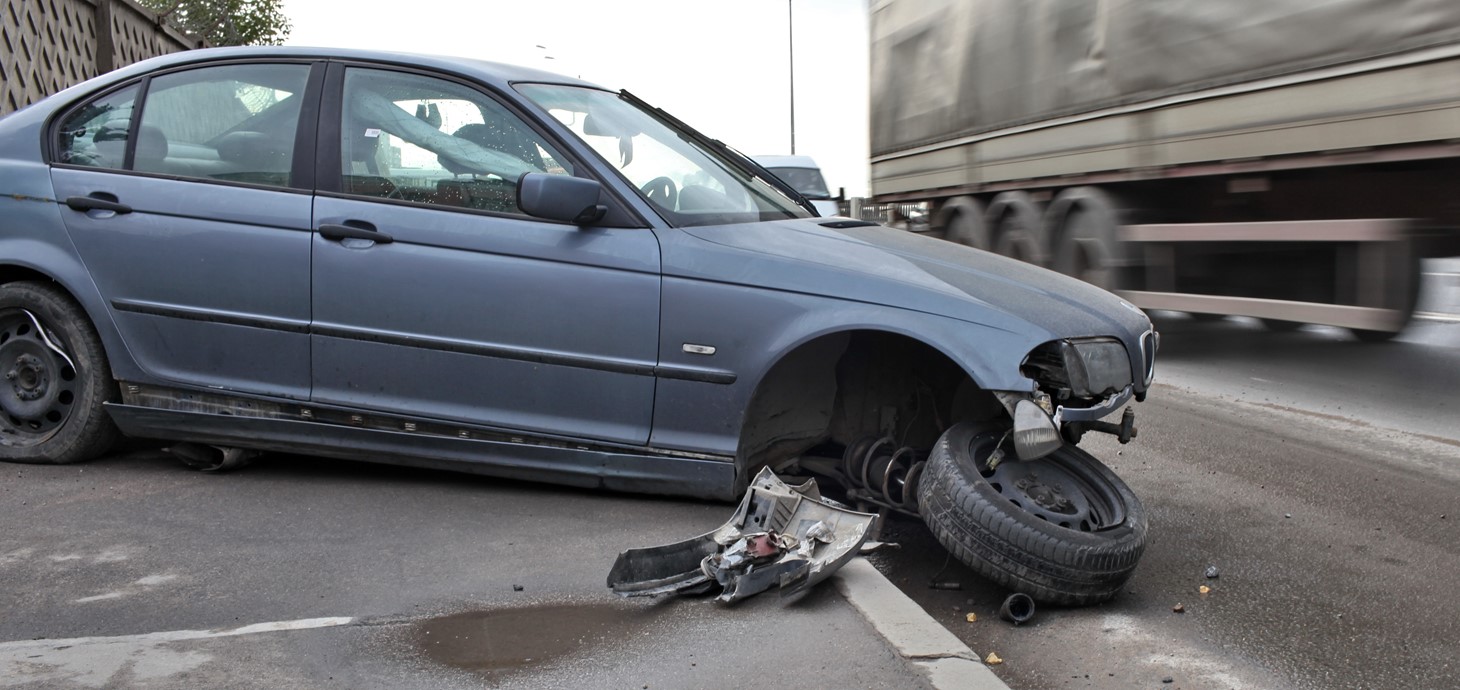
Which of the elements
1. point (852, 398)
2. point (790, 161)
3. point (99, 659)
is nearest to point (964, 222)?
point (790, 161)

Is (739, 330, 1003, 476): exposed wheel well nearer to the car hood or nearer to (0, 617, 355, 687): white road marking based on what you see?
the car hood

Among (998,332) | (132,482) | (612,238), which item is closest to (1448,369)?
(998,332)

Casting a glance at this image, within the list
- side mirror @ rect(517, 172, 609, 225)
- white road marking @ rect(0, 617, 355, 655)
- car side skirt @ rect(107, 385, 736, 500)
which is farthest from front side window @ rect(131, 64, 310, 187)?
white road marking @ rect(0, 617, 355, 655)

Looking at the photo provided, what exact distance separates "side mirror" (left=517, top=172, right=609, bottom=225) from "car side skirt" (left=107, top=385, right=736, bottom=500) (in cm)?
81

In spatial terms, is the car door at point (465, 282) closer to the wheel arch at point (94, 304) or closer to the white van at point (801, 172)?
the wheel arch at point (94, 304)

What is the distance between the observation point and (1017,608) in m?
3.81

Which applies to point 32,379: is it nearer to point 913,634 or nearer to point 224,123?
point 224,123

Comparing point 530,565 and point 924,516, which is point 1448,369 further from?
point 530,565

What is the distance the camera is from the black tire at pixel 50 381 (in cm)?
501

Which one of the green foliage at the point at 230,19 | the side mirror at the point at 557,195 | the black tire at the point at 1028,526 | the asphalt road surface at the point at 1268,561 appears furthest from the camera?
the green foliage at the point at 230,19

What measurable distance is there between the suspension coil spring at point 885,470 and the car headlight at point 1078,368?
1.72ft

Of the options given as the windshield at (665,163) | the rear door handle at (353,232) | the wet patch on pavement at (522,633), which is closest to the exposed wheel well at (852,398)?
the windshield at (665,163)

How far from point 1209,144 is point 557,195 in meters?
6.40

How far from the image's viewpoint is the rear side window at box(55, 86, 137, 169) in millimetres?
5051
